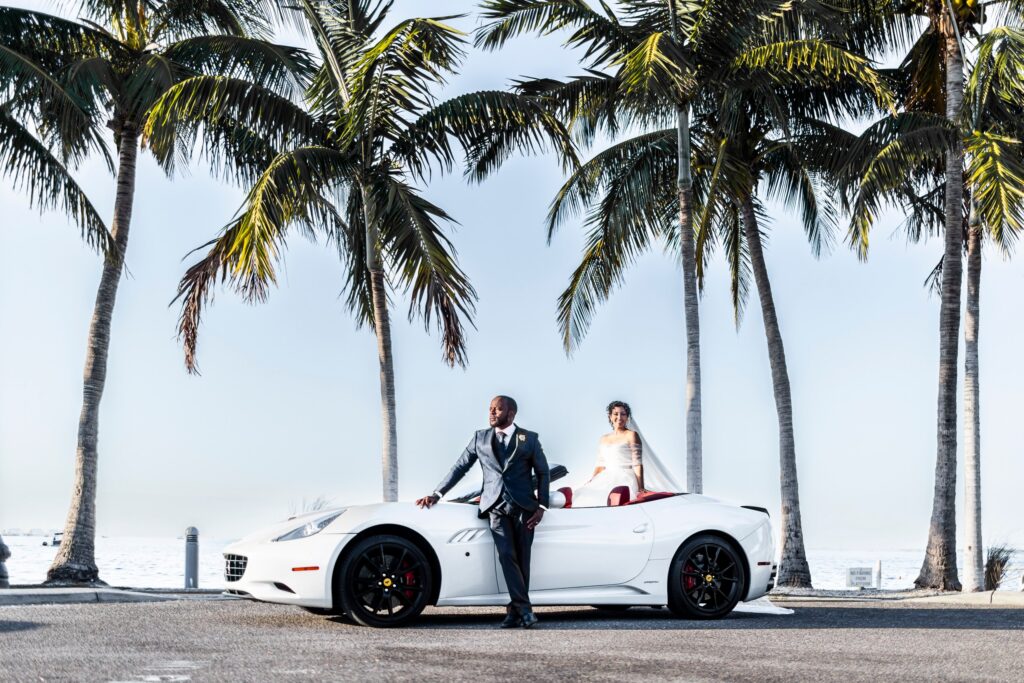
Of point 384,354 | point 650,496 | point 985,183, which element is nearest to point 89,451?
point 384,354

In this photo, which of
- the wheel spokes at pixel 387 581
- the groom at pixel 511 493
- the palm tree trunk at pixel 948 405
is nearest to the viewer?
the wheel spokes at pixel 387 581

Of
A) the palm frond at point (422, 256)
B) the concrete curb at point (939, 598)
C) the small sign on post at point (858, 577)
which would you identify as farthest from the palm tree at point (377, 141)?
the small sign on post at point (858, 577)

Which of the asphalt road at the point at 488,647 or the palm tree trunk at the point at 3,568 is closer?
the asphalt road at the point at 488,647

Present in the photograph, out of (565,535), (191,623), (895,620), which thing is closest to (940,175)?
(895,620)

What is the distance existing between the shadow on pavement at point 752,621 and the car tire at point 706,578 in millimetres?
134

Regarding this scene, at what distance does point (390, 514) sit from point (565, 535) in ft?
4.48

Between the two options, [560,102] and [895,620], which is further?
[560,102]

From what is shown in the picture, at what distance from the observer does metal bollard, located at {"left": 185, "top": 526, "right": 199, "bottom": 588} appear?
16547mm

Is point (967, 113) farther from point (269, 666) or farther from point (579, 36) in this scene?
point (269, 666)

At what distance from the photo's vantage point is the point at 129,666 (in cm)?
633

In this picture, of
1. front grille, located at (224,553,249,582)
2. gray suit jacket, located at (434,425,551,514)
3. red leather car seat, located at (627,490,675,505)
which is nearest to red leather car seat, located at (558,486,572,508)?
red leather car seat, located at (627,490,675,505)

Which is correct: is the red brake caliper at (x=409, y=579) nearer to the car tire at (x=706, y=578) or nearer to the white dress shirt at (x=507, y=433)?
the white dress shirt at (x=507, y=433)

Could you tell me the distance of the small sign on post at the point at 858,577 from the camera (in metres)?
23.5

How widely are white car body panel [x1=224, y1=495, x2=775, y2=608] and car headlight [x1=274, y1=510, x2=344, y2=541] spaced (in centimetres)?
5
